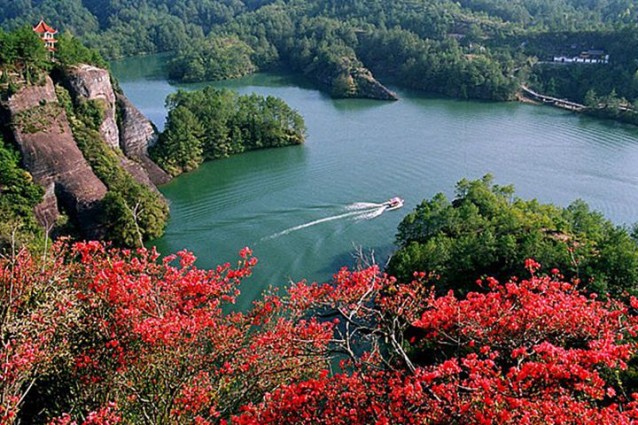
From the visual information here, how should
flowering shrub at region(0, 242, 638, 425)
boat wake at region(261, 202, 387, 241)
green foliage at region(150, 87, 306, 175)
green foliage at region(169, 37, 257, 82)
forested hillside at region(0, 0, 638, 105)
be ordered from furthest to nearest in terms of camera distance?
green foliage at region(169, 37, 257, 82) < forested hillside at region(0, 0, 638, 105) < green foliage at region(150, 87, 306, 175) < boat wake at region(261, 202, 387, 241) < flowering shrub at region(0, 242, 638, 425)

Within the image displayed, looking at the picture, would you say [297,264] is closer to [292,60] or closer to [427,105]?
[427,105]

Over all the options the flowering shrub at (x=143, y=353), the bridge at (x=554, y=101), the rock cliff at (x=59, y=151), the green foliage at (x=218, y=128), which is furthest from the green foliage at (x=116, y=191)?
the bridge at (x=554, y=101)

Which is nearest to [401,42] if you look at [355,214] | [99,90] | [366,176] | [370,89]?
[370,89]

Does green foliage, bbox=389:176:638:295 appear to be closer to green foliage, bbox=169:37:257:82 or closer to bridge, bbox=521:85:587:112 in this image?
bridge, bbox=521:85:587:112

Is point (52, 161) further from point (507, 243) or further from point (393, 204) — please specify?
point (507, 243)

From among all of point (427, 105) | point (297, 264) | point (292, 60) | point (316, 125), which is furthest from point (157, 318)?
point (292, 60)

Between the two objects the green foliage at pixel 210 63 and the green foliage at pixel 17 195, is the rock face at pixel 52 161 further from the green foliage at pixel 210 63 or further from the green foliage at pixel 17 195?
the green foliage at pixel 210 63

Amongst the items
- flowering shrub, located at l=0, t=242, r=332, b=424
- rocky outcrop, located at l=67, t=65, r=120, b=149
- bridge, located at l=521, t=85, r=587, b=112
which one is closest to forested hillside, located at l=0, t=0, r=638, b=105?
bridge, located at l=521, t=85, r=587, b=112
